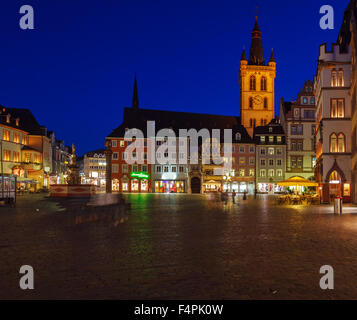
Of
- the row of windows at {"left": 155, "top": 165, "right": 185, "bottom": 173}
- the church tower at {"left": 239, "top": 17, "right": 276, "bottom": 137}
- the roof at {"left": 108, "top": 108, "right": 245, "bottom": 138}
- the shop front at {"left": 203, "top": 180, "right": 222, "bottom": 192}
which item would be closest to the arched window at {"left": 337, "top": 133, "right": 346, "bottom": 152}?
the shop front at {"left": 203, "top": 180, "right": 222, "bottom": 192}

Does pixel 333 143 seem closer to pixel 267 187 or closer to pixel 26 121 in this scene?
pixel 267 187

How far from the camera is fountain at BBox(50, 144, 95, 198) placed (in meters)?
40.0

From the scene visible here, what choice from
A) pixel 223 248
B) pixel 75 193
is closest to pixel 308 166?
pixel 75 193

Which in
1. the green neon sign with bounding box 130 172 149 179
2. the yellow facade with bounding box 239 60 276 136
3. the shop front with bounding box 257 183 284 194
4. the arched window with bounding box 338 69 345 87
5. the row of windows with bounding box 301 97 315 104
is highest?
the yellow facade with bounding box 239 60 276 136

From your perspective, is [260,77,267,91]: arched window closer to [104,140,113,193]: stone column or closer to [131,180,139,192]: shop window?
[131,180,139,192]: shop window

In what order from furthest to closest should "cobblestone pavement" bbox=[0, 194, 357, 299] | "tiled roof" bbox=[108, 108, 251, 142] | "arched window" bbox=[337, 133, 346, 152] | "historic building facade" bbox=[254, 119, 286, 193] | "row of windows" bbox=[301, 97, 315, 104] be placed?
"tiled roof" bbox=[108, 108, 251, 142]
"historic building facade" bbox=[254, 119, 286, 193]
"row of windows" bbox=[301, 97, 315, 104]
"arched window" bbox=[337, 133, 346, 152]
"cobblestone pavement" bbox=[0, 194, 357, 299]

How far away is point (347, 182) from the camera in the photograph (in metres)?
33.7

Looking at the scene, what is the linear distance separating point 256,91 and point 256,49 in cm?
1002

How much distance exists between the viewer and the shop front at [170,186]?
73.1m

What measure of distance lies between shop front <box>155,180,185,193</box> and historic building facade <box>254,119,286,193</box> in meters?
14.3

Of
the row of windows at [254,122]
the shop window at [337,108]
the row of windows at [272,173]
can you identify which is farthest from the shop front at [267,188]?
the shop window at [337,108]

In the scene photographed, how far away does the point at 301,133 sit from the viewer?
66812mm

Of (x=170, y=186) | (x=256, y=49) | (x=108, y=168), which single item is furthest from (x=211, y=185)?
(x=256, y=49)
